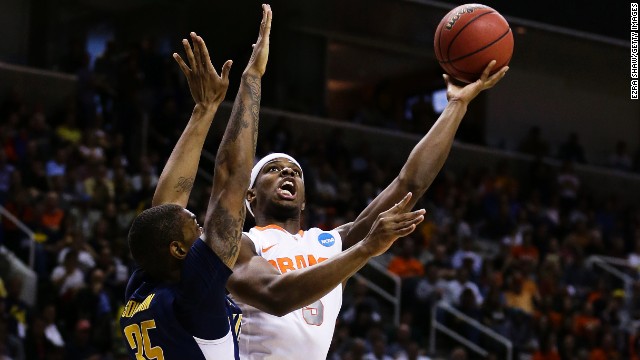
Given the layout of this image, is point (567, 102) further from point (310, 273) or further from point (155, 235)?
point (155, 235)

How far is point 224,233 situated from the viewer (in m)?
4.35

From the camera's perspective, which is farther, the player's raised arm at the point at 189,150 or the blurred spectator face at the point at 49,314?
the blurred spectator face at the point at 49,314

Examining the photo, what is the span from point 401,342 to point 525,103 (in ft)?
36.9

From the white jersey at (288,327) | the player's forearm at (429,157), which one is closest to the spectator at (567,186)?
the player's forearm at (429,157)

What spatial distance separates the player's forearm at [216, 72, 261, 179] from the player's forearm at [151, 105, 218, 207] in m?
0.54

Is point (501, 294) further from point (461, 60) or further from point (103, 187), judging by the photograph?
point (461, 60)

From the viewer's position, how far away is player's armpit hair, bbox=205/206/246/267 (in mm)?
4289

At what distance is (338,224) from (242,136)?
11.2 metres

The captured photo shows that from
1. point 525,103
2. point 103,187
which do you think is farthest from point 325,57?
point 103,187

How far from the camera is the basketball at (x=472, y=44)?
5934 millimetres

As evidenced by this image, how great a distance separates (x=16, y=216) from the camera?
13.8 m

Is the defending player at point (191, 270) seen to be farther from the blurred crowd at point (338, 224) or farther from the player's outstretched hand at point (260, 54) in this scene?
the blurred crowd at point (338, 224)

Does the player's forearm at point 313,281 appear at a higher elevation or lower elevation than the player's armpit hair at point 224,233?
lower

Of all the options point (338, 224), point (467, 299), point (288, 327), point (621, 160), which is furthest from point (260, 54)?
point (621, 160)
